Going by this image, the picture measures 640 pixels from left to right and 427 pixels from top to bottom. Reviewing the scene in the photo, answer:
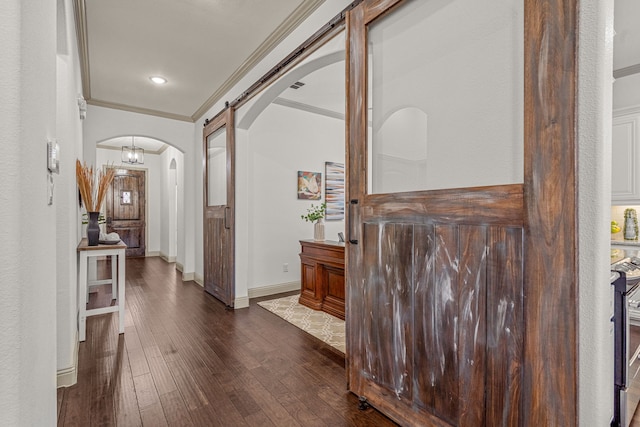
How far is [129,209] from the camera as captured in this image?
25.8 ft

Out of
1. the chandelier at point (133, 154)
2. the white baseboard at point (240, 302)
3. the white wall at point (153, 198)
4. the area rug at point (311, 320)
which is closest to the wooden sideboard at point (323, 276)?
the area rug at point (311, 320)

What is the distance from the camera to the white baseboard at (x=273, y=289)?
14.3 feet

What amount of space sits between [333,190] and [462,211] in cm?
399

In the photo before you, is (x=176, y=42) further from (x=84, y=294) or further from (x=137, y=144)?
(x=137, y=144)

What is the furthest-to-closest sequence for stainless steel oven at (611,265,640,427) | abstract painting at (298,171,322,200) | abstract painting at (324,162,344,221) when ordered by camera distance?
abstract painting at (324,162,344,221), abstract painting at (298,171,322,200), stainless steel oven at (611,265,640,427)

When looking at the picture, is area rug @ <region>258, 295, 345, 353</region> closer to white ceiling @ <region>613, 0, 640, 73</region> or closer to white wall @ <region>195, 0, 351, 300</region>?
white wall @ <region>195, 0, 351, 300</region>

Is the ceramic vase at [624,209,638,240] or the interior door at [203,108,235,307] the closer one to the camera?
the ceramic vase at [624,209,638,240]

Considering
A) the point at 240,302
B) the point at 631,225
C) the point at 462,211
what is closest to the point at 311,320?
the point at 240,302

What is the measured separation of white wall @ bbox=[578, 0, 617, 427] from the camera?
102 centimetres

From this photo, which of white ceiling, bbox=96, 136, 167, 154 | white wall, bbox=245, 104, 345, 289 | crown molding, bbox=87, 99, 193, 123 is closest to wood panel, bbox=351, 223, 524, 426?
white wall, bbox=245, 104, 345, 289

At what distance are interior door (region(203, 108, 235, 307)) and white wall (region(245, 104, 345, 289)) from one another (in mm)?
373

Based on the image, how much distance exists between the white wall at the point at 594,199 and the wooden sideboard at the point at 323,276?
2372mm

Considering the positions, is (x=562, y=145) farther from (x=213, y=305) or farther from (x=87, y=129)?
(x=87, y=129)

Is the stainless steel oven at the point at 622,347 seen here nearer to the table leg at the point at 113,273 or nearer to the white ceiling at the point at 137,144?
the table leg at the point at 113,273
